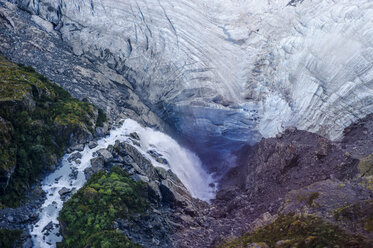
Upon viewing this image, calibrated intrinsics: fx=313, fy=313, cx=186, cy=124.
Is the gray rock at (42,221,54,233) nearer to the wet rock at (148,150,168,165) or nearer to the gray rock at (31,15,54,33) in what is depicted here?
the wet rock at (148,150,168,165)

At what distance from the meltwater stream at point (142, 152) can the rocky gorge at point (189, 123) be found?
0.31ft

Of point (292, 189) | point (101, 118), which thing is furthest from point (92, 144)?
point (292, 189)

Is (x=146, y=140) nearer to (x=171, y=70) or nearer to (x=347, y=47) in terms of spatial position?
(x=171, y=70)

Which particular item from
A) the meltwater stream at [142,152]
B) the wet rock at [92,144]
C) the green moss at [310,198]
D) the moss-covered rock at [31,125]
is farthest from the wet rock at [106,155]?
the green moss at [310,198]

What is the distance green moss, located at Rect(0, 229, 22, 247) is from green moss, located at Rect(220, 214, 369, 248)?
396 inches

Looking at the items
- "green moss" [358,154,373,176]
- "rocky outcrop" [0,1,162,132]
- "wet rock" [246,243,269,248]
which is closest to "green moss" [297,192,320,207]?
"green moss" [358,154,373,176]

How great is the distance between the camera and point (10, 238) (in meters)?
14.7

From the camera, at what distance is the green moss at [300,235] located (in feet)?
36.9

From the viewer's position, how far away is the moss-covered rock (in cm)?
1705

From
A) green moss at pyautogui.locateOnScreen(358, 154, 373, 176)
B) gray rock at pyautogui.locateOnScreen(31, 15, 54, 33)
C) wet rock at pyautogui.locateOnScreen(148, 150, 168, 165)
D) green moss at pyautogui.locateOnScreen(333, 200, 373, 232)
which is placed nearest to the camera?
green moss at pyautogui.locateOnScreen(333, 200, 373, 232)

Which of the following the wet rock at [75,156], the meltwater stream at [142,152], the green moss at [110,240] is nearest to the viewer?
the green moss at [110,240]

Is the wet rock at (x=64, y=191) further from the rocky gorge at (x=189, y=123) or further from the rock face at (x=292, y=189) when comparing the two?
the rock face at (x=292, y=189)

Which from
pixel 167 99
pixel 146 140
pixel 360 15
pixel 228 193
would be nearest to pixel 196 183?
pixel 228 193

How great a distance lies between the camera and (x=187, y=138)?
28125 millimetres
